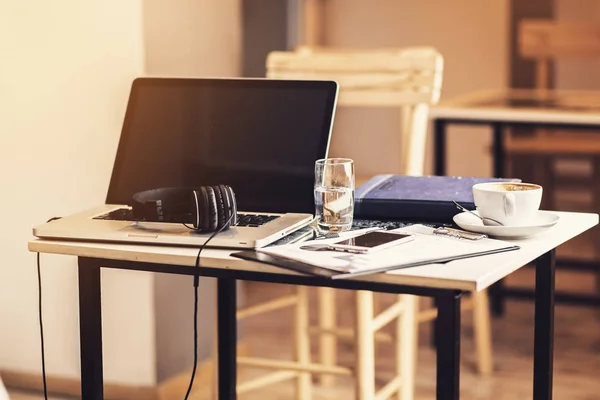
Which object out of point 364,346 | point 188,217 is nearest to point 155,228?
point 188,217

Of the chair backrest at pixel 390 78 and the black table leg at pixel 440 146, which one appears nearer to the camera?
the chair backrest at pixel 390 78

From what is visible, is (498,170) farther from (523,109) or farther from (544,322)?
(544,322)

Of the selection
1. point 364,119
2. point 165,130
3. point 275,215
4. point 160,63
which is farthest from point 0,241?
point 364,119

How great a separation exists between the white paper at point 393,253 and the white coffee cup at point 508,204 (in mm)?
56

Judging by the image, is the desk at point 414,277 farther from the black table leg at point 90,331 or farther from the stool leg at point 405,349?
the stool leg at point 405,349

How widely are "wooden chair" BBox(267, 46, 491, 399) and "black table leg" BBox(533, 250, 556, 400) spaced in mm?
608

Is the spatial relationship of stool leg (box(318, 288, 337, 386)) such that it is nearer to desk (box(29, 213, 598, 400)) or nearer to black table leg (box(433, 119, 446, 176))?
black table leg (box(433, 119, 446, 176))

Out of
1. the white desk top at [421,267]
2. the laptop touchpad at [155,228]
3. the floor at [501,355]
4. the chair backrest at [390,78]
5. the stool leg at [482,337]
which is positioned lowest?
the floor at [501,355]

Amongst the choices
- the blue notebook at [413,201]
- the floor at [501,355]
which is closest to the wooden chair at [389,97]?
the floor at [501,355]

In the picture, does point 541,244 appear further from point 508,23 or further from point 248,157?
point 508,23

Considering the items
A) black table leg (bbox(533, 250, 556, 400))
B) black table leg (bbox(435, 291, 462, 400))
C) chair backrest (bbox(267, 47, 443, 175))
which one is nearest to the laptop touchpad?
black table leg (bbox(435, 291, 462, 400))

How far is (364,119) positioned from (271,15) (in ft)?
4.69

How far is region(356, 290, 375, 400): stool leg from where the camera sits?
2330 mm

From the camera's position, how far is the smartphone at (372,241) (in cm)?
150
